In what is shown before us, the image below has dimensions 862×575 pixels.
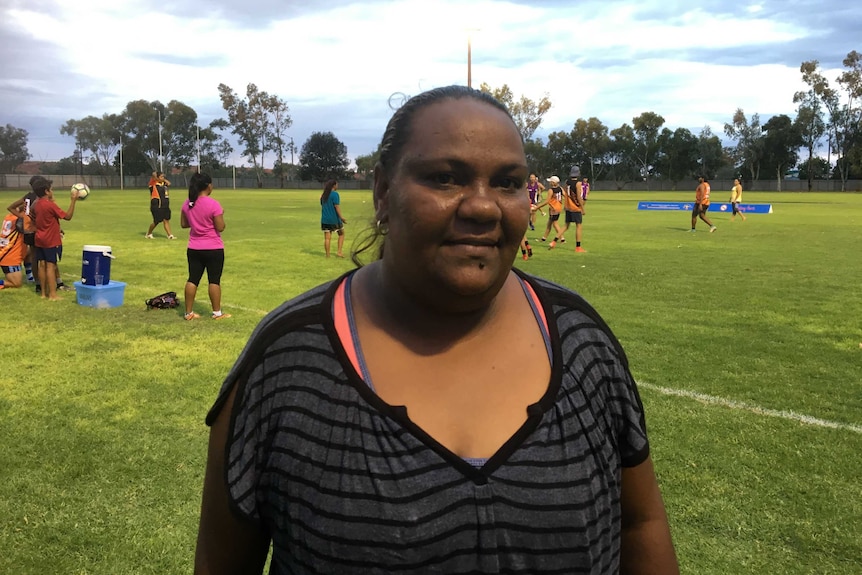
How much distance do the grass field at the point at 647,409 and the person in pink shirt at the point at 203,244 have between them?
37 cm

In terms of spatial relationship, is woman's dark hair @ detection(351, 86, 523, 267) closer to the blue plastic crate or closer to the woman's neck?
the woman's neck

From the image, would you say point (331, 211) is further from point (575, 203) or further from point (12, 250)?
point (12, 250)

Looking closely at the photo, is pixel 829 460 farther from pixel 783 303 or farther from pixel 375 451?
pixel 783 303

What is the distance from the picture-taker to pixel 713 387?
5.89m

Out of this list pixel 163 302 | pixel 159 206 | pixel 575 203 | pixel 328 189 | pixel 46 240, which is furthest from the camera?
pixel 159 206

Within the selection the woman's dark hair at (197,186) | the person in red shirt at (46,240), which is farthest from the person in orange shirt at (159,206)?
the woman's dark hair at (197,186)

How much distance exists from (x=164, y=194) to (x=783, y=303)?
56.9 feet

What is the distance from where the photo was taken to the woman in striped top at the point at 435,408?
130 centimetres

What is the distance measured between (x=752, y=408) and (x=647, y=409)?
0.85 metres

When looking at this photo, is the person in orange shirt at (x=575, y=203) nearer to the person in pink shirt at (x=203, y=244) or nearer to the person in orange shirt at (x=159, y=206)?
the person in pink shirt at (x=203, y=244)

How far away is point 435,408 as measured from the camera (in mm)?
1389

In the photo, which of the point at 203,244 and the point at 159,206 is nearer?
the point at 203,244

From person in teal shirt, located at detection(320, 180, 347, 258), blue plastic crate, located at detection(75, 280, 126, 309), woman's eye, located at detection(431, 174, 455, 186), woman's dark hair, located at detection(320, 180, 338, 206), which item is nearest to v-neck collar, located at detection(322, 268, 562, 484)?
woman's eye, located at detection(431, 174, 455, 186)

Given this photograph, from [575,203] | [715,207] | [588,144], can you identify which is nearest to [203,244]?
[575,203]
